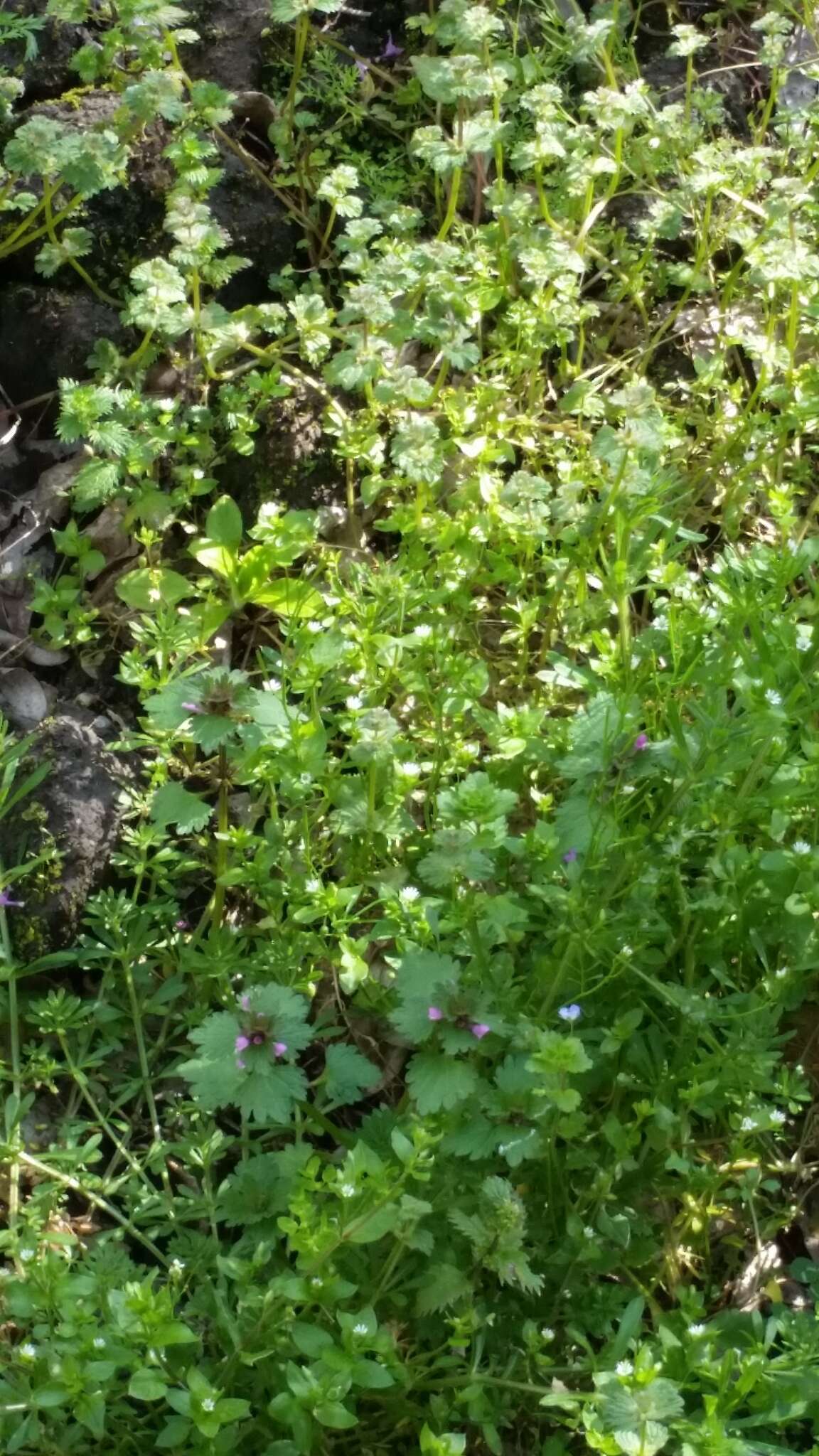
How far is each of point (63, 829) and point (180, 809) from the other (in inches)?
13.0

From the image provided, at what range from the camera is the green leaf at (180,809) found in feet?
7.71

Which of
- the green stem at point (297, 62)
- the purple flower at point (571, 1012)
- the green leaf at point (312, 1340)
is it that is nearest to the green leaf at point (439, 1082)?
the purple flower at point (571, 1012)

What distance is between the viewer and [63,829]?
2561mm

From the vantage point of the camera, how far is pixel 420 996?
6.83 ft

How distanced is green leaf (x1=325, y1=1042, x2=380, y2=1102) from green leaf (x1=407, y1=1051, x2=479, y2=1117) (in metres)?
0.22

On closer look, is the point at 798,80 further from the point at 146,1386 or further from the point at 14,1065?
the point at 146,1386

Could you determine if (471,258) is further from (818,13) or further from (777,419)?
(818,13)

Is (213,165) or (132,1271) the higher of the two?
(213,165)

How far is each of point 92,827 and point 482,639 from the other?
1016mm

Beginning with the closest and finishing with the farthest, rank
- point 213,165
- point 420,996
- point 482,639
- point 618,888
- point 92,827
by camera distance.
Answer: point 420,996 → point 618,888 → point 92,827 → point 482,639 → point 213,165

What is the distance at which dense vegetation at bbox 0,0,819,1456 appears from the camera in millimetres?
A: 1965

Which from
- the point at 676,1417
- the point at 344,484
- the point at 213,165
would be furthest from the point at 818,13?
the point at 676,1417

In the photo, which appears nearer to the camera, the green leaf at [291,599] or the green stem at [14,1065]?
the green stem at [14,1065]

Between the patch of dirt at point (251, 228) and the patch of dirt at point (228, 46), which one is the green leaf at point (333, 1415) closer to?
the patch of dirt at point (251, 228)
